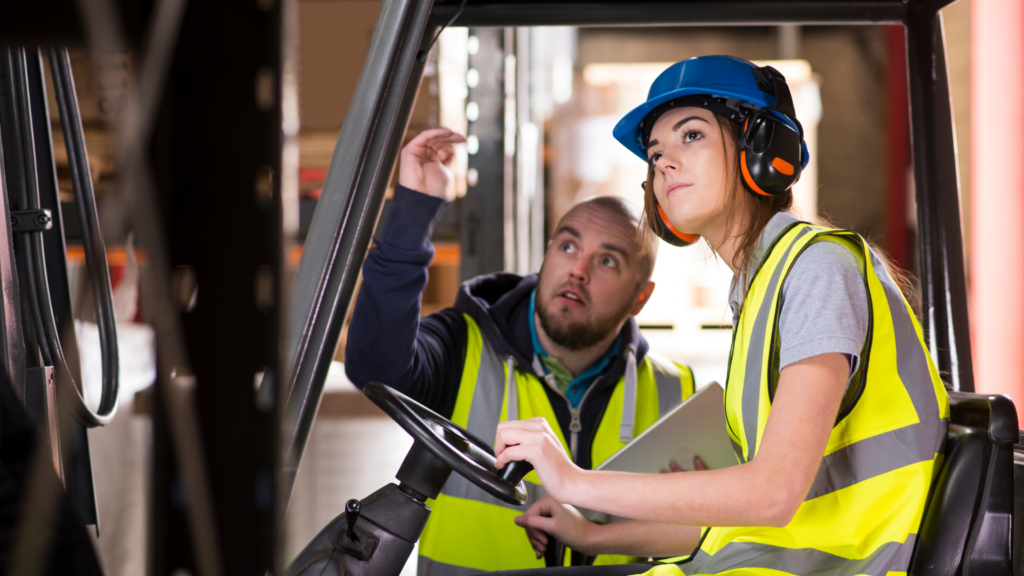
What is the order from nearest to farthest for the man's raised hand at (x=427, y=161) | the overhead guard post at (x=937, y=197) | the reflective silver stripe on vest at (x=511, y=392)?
the man's raised hand at (x=427, y=161)
the overhead guard post at (x=937, y=197)
the reflective silver stripe on vest at (x=511, y=392)

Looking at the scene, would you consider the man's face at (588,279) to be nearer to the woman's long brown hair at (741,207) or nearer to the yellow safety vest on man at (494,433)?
the yellow safety vest on man at (494,433)

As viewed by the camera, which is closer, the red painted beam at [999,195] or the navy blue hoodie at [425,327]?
the navy blue hoodie at [425,327]

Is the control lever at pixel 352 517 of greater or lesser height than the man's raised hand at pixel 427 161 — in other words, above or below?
below

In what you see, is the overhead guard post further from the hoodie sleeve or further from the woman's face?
the hoodie sleeve

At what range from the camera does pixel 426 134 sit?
6.27 feet

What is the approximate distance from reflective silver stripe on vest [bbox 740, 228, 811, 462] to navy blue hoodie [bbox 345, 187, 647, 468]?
2.92ft

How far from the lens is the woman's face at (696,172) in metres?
1.54

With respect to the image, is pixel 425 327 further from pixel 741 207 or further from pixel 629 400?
pixel 741 207

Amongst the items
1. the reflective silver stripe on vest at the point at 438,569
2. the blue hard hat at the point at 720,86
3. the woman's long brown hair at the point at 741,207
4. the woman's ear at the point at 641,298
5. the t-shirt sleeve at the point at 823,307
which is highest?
the blue hard hat at the point at 720,86

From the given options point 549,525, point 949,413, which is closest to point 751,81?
point 949,413

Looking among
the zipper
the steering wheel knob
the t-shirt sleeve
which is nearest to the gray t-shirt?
the t-shirt sleeve

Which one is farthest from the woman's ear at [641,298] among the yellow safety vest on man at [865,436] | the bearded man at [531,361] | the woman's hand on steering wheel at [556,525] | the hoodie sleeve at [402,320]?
the yellow safety vest on man at [865,436]

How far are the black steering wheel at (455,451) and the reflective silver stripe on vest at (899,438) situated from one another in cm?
52

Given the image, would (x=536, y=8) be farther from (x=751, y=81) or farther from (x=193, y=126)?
(x=193, y=126)
